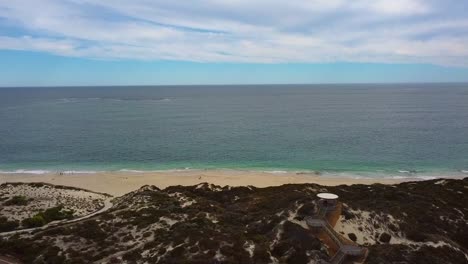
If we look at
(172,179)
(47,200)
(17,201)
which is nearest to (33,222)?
(17,201)

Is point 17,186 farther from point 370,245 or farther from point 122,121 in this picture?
point 122,121

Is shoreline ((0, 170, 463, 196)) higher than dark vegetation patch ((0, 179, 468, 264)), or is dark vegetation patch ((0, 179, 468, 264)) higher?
dark vegetation patch ((0, 179, 468, 264))

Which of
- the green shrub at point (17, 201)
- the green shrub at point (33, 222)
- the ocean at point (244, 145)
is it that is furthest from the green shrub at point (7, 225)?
the ocean at point (244, 145)

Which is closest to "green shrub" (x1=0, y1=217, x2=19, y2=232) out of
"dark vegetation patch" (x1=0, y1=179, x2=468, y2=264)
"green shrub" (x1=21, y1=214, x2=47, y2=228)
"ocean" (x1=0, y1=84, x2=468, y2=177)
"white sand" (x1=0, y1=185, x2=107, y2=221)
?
"green shrub" (x1=21, y1=214, x2=47, y2=228)

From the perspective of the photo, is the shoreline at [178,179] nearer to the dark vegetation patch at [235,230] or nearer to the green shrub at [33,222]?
the dark vegetation patch at [235,230]

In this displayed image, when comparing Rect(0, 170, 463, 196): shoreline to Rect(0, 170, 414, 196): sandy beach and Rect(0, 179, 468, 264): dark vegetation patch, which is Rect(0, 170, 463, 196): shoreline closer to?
Rect(0, 170, 414, 196): sandy beach

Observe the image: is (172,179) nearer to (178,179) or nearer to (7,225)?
(178,179)

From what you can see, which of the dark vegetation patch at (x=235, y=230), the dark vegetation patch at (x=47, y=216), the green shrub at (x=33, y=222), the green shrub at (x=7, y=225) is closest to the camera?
the dark vegetation patch at (x=235, y=230)

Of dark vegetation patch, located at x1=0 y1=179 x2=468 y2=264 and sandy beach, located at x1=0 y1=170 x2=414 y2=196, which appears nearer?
dark vegetation patch, located at x1=0 y1=179 x2=468 y2=264
